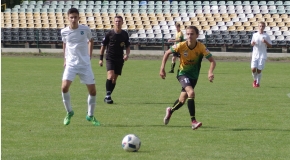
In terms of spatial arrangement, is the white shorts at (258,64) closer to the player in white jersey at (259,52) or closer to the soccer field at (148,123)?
the player in white jersey at (259,52)

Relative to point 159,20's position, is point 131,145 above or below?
above

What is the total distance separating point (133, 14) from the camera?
1698 inches

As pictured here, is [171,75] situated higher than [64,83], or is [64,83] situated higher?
[64,83]

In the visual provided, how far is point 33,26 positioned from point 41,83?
23.6m

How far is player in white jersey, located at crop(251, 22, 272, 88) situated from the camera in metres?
20.7

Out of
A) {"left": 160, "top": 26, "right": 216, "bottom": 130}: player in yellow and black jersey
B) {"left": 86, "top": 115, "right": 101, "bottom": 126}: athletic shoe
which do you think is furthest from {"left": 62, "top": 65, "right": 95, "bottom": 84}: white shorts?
{"left": 160, "top": 26, "right": 216, "bottom": 130}: player in yellow and black jersey

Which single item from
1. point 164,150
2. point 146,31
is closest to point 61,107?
point 164,150

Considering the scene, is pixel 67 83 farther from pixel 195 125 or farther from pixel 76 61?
pixel 195 125

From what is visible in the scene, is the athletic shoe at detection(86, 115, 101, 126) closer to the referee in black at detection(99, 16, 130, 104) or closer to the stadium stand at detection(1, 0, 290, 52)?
the referee in black at detection(99, 16, 130, 104)

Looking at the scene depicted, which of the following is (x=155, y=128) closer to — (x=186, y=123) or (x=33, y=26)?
(x=186, y=123)

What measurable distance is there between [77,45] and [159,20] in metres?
30.7

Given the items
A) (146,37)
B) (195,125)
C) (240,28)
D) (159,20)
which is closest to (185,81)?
(195,125)

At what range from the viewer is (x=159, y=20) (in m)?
42.0

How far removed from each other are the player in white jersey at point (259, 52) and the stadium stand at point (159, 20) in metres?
16.0
